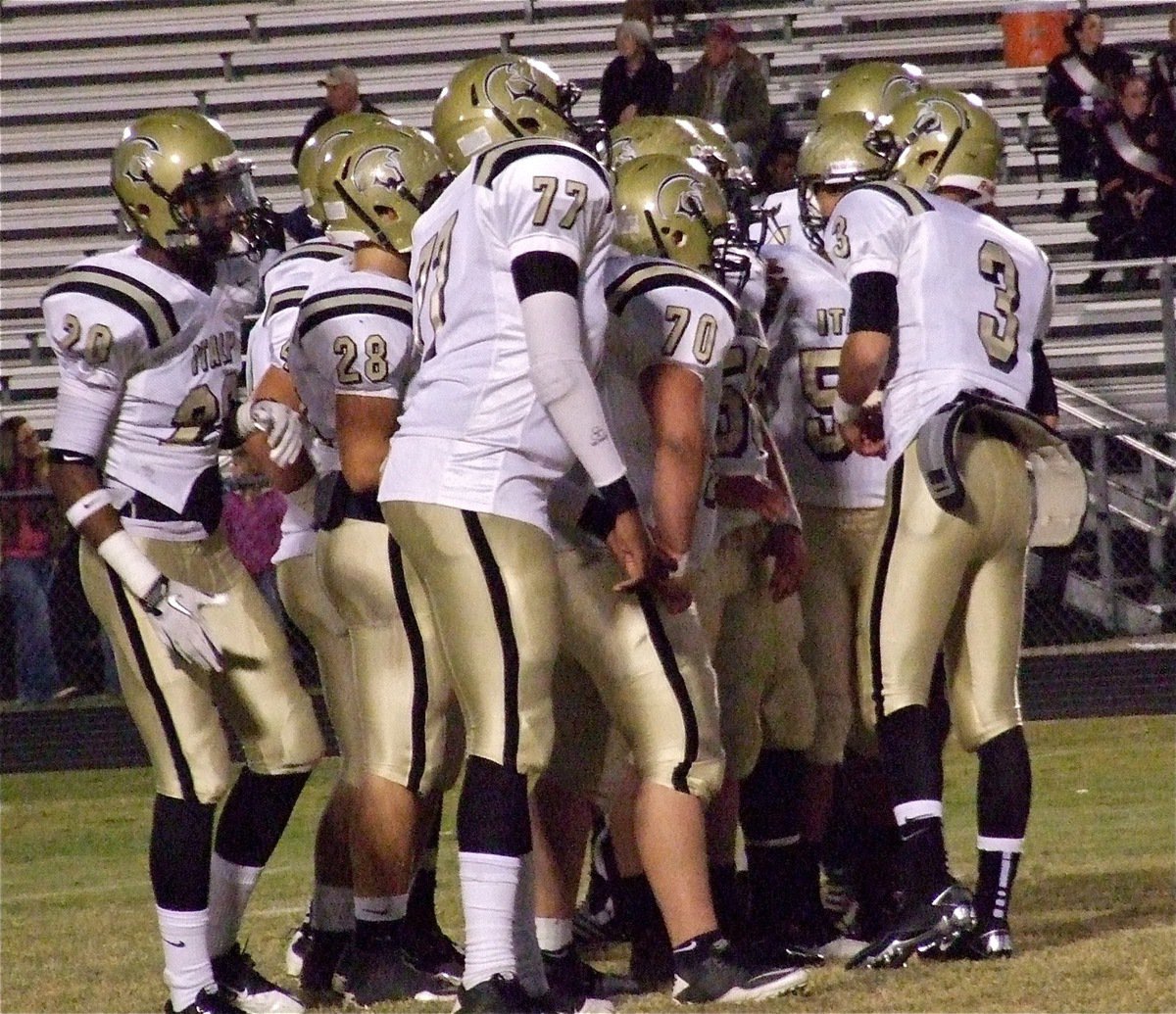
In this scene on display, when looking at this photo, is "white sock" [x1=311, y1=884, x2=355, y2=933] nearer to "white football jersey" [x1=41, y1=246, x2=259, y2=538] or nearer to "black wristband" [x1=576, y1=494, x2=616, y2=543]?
"white football jersey" [x1=41, y1=246, x2=259, y2=538]

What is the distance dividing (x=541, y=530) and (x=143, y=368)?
1.05 metres

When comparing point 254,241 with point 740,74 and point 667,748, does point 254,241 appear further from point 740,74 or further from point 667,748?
point 740,74

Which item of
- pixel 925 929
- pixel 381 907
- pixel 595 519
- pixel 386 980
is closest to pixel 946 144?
pixel 595 519

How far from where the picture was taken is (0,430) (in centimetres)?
1034

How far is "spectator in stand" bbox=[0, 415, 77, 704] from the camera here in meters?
9.80

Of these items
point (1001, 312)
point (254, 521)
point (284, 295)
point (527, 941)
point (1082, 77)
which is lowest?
point (254, 521)

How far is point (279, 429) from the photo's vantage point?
4.29m

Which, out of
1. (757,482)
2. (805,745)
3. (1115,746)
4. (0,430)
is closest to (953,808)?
(1115,746)

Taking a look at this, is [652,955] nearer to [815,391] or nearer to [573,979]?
[573,979]

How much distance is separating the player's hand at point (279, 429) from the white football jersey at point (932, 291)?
118 centimetres

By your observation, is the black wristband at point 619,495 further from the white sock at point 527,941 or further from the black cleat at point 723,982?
the black cleat at point 723,982

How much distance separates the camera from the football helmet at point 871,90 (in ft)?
18.4

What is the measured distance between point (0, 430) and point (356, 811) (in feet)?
21.5

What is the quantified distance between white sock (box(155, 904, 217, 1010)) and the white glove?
2.97 ft
